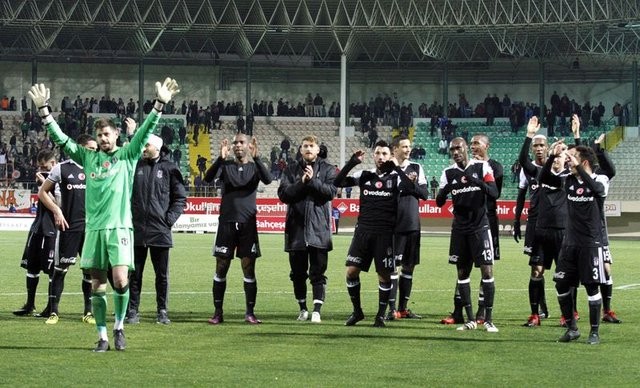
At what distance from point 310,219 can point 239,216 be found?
877 mm

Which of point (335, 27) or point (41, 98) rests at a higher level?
point (335, 27)

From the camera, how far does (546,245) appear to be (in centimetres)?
1586

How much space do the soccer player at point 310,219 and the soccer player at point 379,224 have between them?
1.79 feet

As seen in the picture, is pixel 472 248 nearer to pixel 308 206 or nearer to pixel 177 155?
pixel 308 206

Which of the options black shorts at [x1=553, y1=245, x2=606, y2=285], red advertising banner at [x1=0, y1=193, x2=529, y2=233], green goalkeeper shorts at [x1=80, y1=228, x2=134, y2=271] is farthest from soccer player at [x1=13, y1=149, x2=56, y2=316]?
red advertising banner at [x1=0, y1=193, x2=529, y2=233]

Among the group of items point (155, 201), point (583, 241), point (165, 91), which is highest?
point (165, 91)

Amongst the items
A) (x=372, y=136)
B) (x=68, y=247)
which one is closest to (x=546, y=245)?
(x=68, y=247)

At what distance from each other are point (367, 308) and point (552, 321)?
2.77 m

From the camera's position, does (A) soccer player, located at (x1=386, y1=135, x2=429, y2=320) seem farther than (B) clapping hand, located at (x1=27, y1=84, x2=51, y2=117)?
Yes

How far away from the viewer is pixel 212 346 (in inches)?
499

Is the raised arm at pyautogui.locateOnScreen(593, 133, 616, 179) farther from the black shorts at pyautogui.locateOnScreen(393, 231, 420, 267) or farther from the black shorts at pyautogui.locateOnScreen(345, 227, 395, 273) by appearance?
the black shorts at pyautogui.locateOnScreen(393, 231, 420, 267)

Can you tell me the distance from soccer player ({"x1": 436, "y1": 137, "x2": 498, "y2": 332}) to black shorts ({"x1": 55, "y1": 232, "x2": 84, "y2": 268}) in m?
4.40

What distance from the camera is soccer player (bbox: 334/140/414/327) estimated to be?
1475 centimetres

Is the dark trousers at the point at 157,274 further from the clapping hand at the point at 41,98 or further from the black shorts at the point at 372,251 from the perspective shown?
the clapping hand at the point at 41,98
